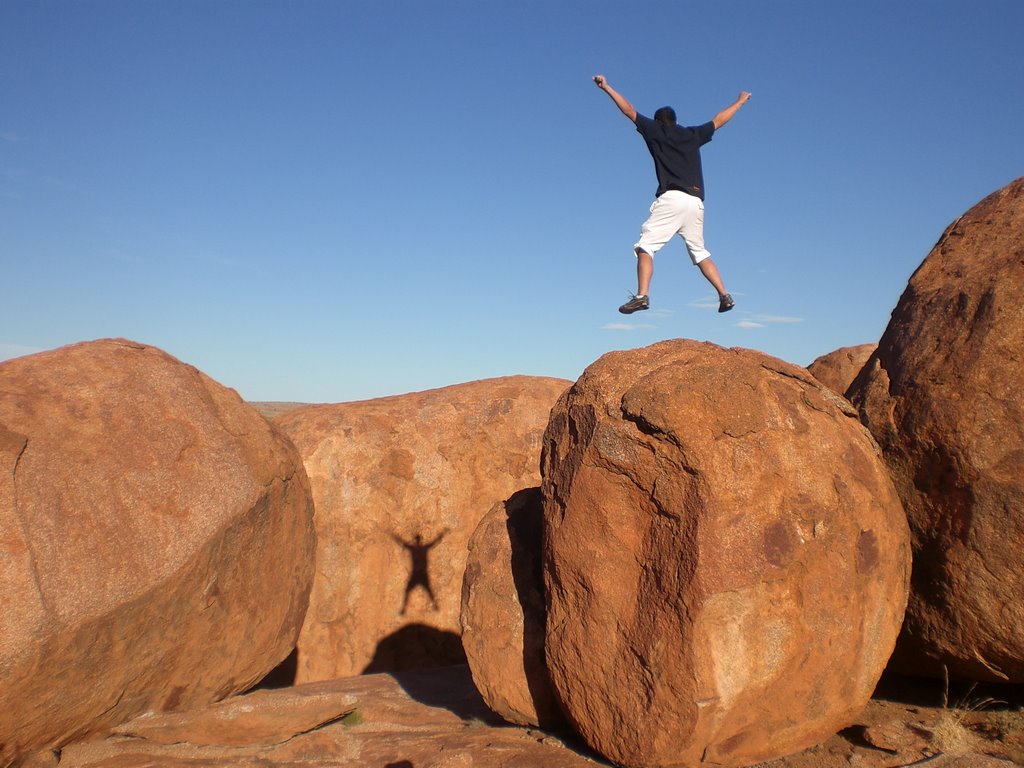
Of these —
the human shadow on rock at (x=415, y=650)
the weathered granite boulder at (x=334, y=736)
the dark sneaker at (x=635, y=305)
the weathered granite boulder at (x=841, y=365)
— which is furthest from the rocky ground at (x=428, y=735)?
the weathered granite boulder at (x=841, y=365)

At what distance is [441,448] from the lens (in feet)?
20.9

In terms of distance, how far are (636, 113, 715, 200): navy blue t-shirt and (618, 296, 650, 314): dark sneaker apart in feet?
2.70

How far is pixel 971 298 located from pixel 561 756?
2.57 m

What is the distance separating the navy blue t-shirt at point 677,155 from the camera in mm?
6105

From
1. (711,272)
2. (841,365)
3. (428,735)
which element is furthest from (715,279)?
(428,735)

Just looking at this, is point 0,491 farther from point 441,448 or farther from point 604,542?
point 441,448

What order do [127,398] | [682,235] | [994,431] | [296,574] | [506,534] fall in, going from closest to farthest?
[994,431]
[506,534]
[127,398]
[296,574]
[682,235]

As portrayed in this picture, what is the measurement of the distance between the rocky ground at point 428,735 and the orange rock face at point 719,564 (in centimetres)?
22

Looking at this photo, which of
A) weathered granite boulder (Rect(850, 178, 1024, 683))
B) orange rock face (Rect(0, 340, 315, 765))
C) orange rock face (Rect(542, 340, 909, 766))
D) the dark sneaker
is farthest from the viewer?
the dark sneaker

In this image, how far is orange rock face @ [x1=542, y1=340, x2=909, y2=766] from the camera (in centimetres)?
312

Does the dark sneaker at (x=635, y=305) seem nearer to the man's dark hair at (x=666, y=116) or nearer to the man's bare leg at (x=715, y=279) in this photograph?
the man's bare leg at (x=715, y=279)

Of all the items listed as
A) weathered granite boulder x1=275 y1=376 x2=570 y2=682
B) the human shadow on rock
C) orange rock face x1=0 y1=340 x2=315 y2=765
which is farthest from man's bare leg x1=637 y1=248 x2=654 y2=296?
the human shadow on rock

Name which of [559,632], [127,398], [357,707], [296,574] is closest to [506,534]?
[559,632]

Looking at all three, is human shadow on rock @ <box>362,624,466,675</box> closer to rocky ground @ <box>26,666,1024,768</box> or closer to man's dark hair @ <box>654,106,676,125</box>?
rocky ground @ <box>26,666,1024,768</box>
